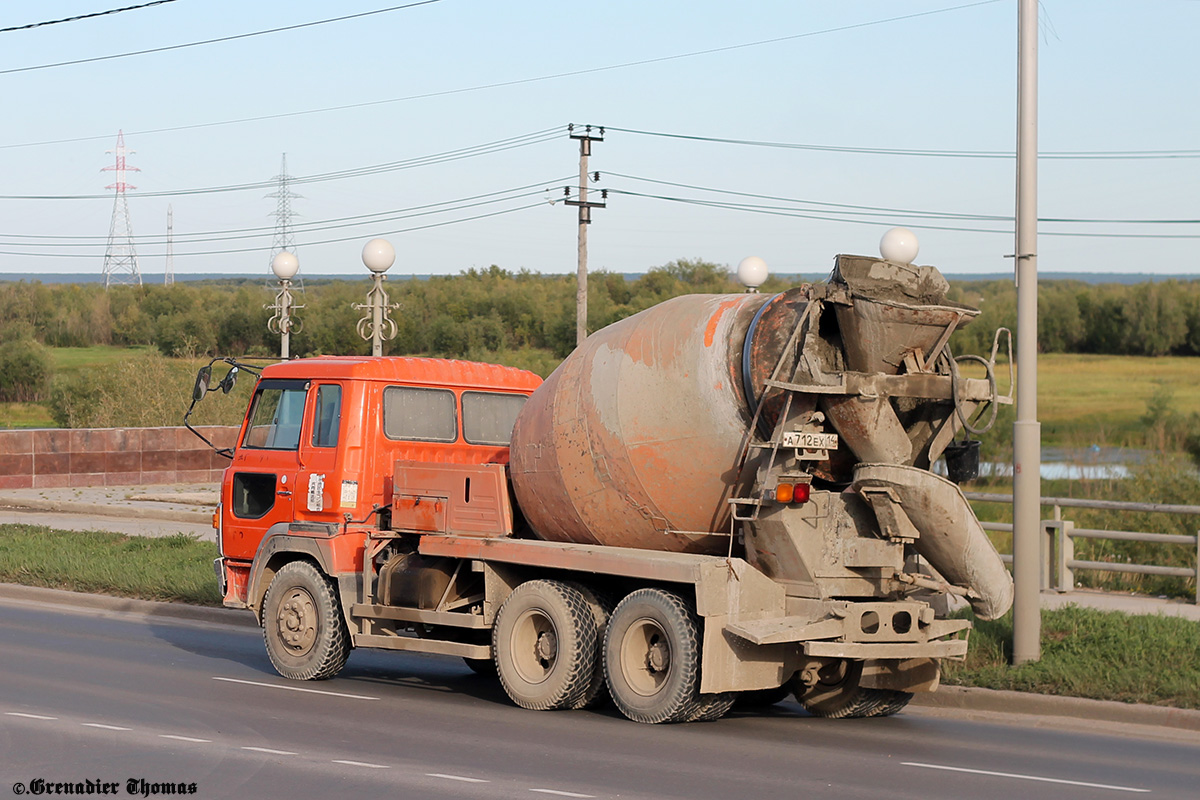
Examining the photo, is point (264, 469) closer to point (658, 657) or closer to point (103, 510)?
point (658, 657)

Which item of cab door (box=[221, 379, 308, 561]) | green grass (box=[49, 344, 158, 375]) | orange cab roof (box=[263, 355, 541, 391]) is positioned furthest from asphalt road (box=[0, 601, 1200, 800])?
green grass (box=[49, 344, 158, 375])

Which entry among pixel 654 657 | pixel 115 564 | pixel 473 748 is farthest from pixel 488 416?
pixel 115 564

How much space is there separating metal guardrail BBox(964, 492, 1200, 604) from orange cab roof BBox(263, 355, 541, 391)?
5010 mm

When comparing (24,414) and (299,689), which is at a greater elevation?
(24,414)

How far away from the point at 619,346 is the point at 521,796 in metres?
3.88

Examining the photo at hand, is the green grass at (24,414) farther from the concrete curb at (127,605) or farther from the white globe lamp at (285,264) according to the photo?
the concrete curb at (127,605)

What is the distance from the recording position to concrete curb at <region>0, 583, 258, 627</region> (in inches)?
613

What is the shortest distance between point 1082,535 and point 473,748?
8793 millimetres

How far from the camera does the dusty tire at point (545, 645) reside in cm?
973

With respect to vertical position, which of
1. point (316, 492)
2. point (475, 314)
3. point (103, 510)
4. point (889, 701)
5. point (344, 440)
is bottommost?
point (889, 701)

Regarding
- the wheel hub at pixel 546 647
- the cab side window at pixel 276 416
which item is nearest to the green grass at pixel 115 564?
the cab side window at pixel 276 416

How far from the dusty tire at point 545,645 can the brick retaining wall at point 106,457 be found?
75.2ft

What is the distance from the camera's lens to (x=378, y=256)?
20281 mm

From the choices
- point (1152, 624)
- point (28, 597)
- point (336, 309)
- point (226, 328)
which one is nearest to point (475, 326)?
point (336, 309)
